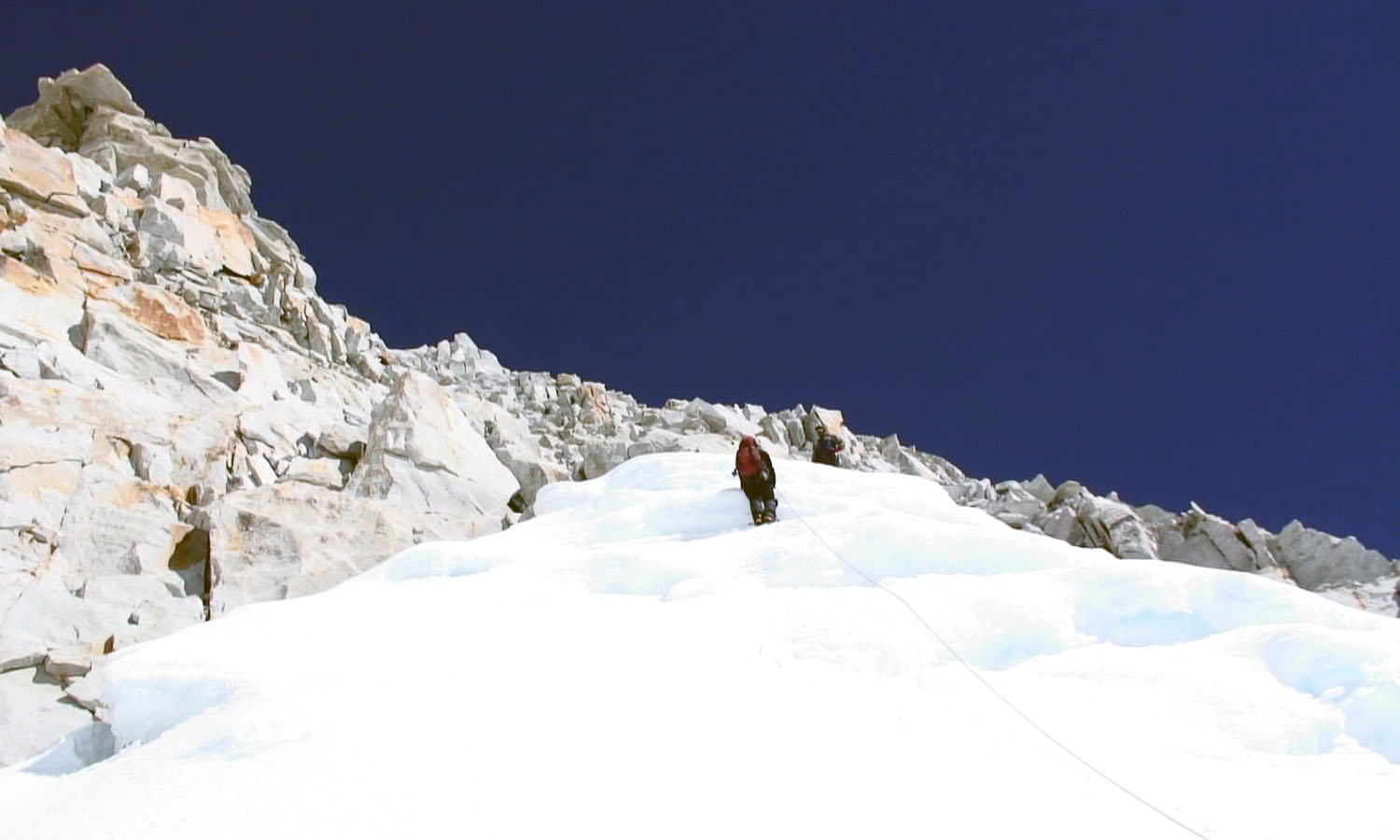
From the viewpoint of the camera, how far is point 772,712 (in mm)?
6316

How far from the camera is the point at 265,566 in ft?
45.4

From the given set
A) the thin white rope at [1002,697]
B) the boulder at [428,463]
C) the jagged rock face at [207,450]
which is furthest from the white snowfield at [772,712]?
the boulder at [428,463]

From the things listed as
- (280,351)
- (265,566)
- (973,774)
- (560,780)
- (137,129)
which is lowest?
(560,780)

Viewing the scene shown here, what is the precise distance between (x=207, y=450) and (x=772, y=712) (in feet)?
55.2

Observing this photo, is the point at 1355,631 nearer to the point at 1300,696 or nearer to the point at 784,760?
the point at 1300,696

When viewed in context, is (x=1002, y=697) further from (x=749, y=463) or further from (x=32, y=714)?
(x=32, y=714)

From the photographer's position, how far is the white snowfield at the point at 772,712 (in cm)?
496

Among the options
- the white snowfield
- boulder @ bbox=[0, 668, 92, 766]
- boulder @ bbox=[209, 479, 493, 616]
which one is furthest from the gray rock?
the white snowfield

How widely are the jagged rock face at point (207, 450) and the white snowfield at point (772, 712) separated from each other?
Answer: 13.9ft

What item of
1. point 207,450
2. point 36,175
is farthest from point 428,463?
point 36,175

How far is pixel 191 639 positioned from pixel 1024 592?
31.8ft

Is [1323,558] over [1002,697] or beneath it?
over

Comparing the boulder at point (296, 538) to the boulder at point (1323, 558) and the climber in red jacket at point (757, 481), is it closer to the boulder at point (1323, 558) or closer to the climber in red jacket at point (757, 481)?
the climber in red jacket at point (757, 481)

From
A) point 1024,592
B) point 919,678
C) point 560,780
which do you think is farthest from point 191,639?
point 1024,592
